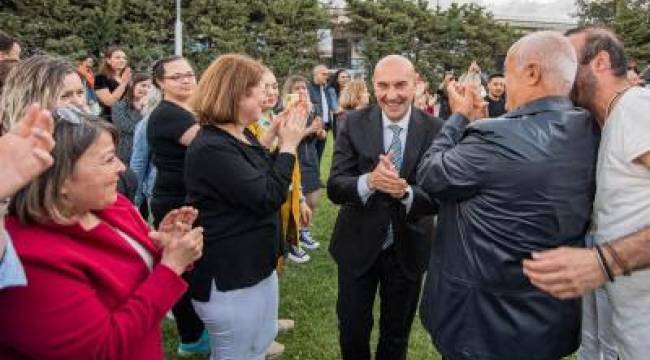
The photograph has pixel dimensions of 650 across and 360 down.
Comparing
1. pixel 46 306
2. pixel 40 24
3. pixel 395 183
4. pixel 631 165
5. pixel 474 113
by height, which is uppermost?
pixel 40 24

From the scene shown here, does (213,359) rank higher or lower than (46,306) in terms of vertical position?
lower

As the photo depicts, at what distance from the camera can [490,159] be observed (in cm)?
218

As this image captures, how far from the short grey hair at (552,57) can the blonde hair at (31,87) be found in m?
2.15

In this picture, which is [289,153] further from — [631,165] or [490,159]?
[631,165]

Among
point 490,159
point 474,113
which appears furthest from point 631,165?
point 474,113

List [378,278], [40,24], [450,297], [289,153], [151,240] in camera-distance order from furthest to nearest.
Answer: [40,24]
[378,278]
[289,153]
[450,297]
[151,240]

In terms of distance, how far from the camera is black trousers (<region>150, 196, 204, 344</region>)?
3895mm

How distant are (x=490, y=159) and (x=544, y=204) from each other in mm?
264

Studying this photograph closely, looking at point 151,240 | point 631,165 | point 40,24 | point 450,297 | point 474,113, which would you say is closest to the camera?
point 631,165

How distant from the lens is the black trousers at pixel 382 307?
3369mm

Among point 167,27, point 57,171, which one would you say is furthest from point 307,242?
point 167,27

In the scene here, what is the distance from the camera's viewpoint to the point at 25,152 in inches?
53.1

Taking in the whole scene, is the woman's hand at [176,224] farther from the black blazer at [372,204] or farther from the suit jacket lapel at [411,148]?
the suit jacket lapel at [411,148]

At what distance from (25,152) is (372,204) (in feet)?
7.01
